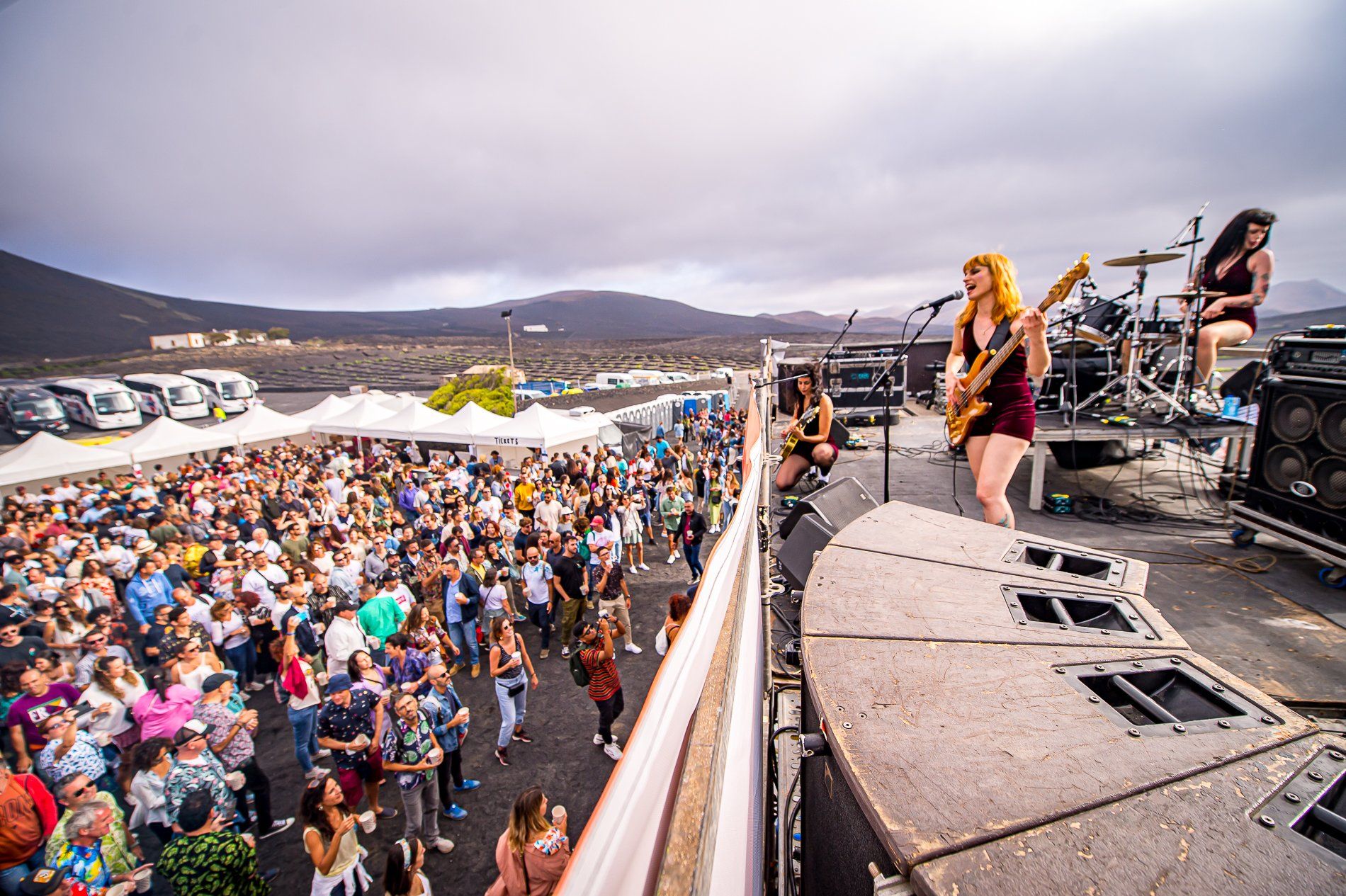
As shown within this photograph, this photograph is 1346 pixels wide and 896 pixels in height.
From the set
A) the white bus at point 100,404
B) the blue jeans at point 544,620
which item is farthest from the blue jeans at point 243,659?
the white bus at point 100,404

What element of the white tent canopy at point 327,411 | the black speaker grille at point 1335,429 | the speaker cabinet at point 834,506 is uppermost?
the black speaker grille at point 1335,429

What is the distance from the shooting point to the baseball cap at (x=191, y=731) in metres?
4.27

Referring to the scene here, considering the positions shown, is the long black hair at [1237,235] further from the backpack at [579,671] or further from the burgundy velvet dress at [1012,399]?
the backpack at [579,671]

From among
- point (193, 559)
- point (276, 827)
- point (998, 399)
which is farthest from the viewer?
point (193, 559)

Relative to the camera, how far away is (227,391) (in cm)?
4341

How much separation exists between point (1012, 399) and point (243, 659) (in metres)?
9.31

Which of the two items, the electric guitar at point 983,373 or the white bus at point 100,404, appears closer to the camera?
the electric guitar at point 983,373

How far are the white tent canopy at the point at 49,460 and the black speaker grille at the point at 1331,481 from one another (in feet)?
79.9

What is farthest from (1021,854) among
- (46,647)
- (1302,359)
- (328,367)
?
(328,367)

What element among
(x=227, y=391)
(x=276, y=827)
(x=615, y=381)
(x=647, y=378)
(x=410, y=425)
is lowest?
(x=276, y=827)

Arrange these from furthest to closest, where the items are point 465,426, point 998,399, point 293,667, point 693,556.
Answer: point 465,426
point 693,556
point 293,667
point 998,399

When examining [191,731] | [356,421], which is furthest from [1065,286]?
[356,421]

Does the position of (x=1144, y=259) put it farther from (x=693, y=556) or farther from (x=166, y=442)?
(x=166, y=442)

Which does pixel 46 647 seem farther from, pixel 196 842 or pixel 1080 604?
pixel 1080 604
